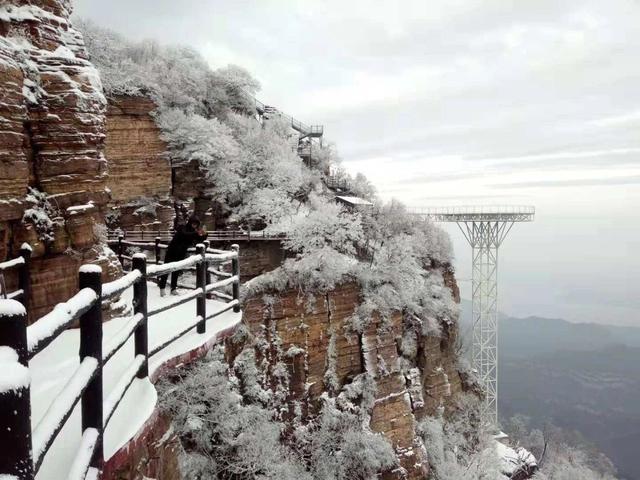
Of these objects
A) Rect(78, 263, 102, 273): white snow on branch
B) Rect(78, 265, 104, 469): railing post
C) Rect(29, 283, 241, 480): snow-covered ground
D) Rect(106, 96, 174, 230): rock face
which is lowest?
Rect(29, 283, 241, 480): snow-covered ground

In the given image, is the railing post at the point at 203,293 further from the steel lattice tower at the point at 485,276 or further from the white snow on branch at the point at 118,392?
the steel lattice tower at the point at 485,276

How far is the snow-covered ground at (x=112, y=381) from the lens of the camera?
214 centimetres

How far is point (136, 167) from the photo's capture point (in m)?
23.2

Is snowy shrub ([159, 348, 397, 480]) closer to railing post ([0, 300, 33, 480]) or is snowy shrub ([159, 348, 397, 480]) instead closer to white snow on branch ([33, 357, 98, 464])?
white snow on branch ([33, 357, 98, 464])

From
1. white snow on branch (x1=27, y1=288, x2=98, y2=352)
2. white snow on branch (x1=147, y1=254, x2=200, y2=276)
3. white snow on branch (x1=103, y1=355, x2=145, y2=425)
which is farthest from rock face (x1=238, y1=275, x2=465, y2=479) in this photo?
white snow on branch (x1=27, y1=288, x2=98, y2=352)

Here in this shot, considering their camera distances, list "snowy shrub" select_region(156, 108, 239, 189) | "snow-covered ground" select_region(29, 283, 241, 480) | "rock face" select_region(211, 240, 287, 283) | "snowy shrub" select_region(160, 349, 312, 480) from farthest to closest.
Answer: "snowy shrub" select_region(156, 108, 239, 189) → "rock face" select_region(211, 240, 287, 283) → "snowy shrub" select_region(160, 349, 312, 480) → "snow-covered ground" select_region(29, 283, 241, 480)

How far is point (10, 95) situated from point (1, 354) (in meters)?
7.06

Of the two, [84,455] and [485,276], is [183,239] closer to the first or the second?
[84,455]

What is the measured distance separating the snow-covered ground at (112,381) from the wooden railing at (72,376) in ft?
0.51

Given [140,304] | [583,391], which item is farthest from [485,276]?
[583,391]

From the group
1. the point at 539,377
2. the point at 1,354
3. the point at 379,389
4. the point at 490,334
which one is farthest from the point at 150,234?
the point at 539,377

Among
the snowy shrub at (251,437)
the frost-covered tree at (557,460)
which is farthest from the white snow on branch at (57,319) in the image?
the frost-covered tree at (557,460)

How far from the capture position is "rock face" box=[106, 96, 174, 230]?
22.5 metres

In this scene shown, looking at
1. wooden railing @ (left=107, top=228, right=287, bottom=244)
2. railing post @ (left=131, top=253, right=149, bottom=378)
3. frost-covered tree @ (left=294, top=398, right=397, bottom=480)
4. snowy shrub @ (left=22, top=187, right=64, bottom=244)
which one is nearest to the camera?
railing post @ (left=131, top=253, right=149, bottom=378)
